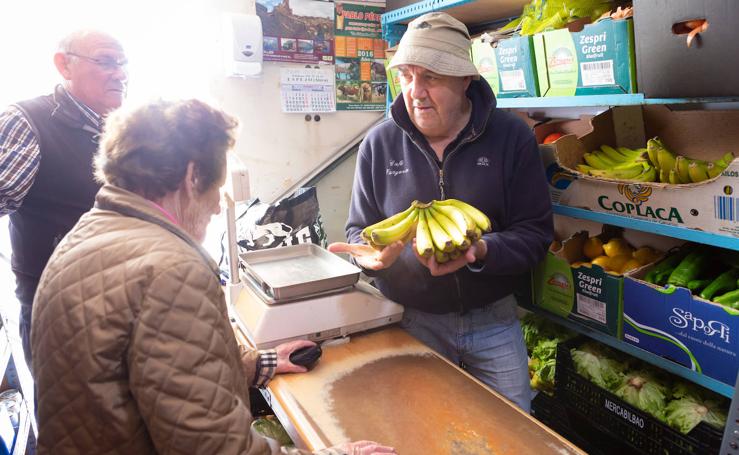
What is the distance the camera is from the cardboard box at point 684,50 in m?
1.49

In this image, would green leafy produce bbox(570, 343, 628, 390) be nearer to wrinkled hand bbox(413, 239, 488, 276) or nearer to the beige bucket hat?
wrinkled hand bbox(413, 239, 488, 276)

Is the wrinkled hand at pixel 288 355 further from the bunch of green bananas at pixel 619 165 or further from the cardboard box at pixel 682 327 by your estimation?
the bunch of green bananas at pixel 619 165

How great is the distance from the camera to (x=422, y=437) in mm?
1361

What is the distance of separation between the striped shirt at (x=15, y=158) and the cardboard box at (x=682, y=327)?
2.32 metres

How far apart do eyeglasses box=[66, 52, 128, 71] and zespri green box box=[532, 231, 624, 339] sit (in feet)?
→ 6.66

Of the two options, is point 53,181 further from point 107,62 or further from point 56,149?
point 107,62

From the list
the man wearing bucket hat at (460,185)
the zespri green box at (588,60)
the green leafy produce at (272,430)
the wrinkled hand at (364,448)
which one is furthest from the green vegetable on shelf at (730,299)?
the green leafy produce at (272,430)

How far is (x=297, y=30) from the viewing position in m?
3.49

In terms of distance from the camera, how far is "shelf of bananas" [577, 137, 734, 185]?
1816 millimetres

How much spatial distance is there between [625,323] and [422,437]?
111cm

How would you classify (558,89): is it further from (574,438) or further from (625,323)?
(574,438)

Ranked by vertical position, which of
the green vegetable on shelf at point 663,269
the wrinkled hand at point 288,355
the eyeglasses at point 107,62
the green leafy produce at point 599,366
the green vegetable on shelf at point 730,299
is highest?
the eyeglasses at point 107,62

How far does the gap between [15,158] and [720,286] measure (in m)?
2.63

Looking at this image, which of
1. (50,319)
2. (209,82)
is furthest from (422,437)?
(209,82)
